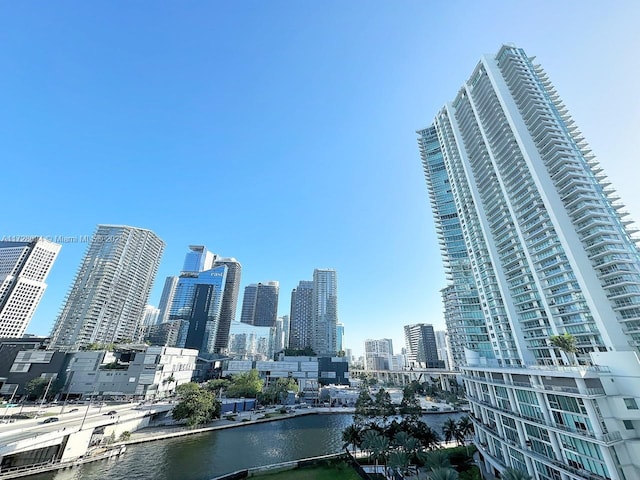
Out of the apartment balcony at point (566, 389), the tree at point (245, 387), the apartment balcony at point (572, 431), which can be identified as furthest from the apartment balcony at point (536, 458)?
the tree at point (245, 387)

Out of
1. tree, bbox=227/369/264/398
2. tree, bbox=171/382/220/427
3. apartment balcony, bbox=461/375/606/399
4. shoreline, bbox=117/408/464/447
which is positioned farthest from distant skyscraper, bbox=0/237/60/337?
apartment balcony, bbox=461/375/606/399

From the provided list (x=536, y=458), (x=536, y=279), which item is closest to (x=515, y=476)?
(x=536, y=458)

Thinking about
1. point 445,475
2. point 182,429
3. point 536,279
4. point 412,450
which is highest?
point 536,279

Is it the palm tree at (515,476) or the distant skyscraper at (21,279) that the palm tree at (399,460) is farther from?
the distant skyscraper at (21,279)

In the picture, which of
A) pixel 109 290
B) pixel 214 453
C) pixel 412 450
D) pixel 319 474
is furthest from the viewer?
pixel 109 290

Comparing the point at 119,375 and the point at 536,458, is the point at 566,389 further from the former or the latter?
the point at 119,375
